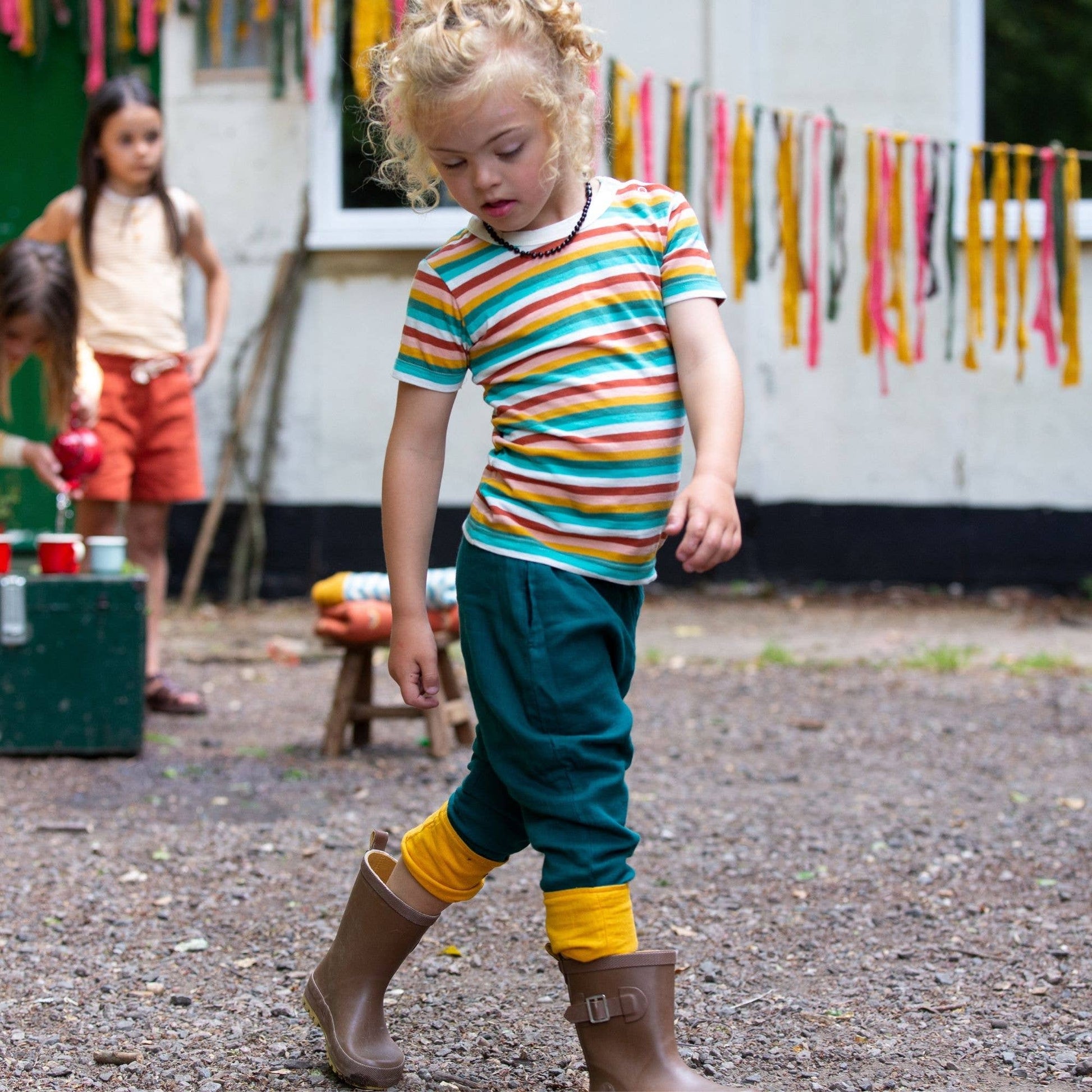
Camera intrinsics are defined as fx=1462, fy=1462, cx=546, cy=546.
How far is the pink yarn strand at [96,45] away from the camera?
21.1 ft

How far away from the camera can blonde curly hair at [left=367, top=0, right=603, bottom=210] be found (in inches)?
70.7

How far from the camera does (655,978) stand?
1.83 meters

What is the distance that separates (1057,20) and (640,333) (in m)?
5.61

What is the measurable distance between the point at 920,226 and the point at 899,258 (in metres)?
0.22

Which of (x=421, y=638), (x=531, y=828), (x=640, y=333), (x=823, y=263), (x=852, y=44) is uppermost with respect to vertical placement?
(x=852, y=44)

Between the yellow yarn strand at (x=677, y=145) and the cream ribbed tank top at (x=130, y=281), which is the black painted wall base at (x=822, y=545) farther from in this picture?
the cream ribbed tank top at (x=130, y=281)

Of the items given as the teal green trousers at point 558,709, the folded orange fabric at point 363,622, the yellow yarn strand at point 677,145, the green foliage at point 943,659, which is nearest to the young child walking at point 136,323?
the folded orange fabric at point 363,622

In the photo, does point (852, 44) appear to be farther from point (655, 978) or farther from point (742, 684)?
point (655, 978)

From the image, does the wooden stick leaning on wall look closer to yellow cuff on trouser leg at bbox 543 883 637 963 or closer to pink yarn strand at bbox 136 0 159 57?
pink yarn strand at bbox 136 0 159 57

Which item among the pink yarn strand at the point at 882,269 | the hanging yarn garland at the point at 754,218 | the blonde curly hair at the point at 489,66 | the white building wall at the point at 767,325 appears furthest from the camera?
the white building wall at the point at 767,325

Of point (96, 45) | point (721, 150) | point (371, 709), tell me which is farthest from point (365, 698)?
point (96, 45)

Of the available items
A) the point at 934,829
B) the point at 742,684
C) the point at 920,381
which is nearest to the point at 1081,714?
the point at 742,684

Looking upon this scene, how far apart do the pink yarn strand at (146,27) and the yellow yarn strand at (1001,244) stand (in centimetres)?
367

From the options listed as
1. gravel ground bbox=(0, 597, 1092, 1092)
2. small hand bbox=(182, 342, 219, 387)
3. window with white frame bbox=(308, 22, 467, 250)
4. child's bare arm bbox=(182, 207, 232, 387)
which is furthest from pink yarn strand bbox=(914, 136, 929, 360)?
small hand bbox=(182, 342, 219, 387)
